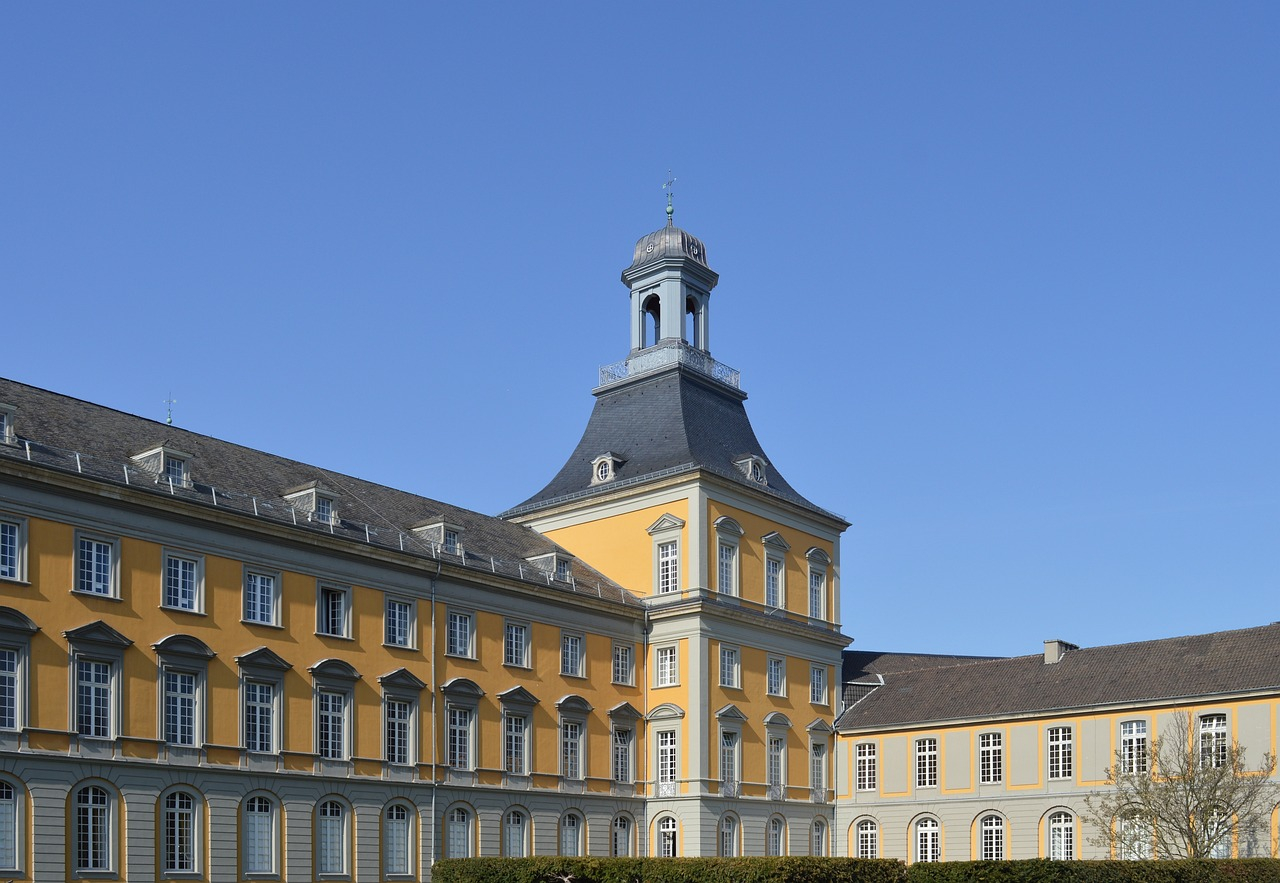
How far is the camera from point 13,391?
46062 mm

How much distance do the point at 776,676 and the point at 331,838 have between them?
22.9m

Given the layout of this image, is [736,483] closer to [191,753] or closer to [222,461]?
[222,461]

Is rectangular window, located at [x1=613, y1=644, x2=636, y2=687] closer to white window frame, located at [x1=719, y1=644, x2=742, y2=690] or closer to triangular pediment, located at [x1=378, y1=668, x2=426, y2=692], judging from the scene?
white window frame, located at [x1=719, y1=644, x2=742, y2=690]

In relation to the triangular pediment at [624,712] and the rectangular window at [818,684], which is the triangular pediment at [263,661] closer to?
the triangular pediment at [624,712]

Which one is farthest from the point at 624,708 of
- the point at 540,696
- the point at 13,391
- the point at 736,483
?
the point at 13,391

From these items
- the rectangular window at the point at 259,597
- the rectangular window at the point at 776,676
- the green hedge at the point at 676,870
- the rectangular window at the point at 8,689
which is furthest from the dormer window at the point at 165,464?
the rectangular window at the point at 776,676

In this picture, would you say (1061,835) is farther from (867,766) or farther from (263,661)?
(263,661)

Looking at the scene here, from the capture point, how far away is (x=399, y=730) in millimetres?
50906

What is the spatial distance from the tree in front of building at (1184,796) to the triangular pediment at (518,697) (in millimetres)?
21464

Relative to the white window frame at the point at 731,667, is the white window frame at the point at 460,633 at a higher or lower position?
higher

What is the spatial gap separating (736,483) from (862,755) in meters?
13.8

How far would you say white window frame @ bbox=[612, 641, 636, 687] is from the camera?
60.7 meters

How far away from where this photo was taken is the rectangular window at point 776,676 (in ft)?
209

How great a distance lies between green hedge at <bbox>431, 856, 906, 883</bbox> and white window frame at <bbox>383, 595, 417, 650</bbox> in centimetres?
892
